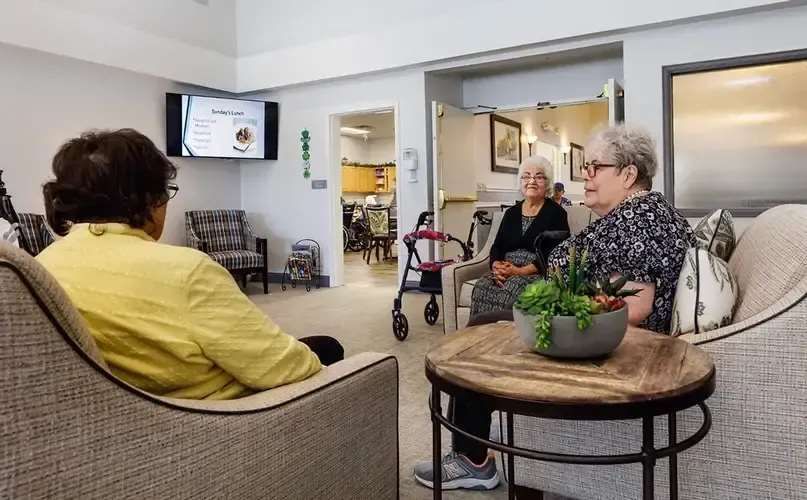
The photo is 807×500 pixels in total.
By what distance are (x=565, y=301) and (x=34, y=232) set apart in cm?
518

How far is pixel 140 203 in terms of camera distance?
1.09 metres

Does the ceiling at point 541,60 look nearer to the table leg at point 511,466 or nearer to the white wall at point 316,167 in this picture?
the white wall at point 316,167

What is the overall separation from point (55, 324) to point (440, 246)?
545cm

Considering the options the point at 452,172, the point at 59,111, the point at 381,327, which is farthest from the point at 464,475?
the point at 59,111

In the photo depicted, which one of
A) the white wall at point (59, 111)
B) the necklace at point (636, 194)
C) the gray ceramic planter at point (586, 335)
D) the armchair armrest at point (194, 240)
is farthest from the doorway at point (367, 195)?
the gray ceramic planter at point (586, 335)

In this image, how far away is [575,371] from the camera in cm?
109

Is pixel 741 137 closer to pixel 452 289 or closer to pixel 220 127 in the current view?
pixel 452 289

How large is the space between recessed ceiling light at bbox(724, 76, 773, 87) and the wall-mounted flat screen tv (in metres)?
4.84

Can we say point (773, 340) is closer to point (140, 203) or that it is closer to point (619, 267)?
point (619, 267)

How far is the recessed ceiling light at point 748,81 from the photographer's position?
4.61 metres

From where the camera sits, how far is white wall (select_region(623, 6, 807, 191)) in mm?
4469

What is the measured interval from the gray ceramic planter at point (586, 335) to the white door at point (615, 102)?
4111mm

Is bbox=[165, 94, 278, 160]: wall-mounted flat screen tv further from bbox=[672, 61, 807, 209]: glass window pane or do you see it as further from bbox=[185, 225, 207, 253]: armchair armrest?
bbox=[672, 61, 807, 209]: glass window pane

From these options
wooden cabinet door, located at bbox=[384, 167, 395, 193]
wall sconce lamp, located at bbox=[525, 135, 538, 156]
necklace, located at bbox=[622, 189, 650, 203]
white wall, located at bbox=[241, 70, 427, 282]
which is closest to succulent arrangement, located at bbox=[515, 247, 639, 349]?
necklace, located at bbox=[622, 189, 650, 203]
